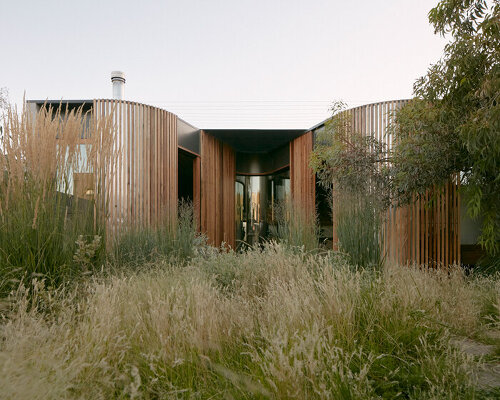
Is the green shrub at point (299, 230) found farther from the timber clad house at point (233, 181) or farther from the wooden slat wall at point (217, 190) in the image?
the wooden slat wall at point (217, 190)

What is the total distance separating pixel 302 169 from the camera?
7.82 m

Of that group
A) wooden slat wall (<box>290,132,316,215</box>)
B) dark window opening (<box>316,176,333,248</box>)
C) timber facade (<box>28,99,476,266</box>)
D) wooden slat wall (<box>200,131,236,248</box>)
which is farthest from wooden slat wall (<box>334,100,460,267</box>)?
wooden slat wall (<box>200,131,236,248</box>)

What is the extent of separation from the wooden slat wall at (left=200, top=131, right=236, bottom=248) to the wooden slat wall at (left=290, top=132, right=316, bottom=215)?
7.13ft

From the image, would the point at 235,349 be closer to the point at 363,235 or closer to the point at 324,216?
the point at 363,235

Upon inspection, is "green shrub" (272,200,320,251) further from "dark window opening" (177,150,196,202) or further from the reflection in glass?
the reflection in glass

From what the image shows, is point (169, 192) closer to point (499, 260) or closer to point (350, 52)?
point (350, 52)

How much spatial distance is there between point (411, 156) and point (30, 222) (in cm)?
419

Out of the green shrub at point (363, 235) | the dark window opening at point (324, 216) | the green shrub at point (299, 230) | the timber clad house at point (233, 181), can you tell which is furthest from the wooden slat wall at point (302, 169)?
the green shrub at point (363, 235)

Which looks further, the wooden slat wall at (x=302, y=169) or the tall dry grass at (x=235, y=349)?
the wooden slat wall at (x=302, y=169)

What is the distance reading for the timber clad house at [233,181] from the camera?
5219 mm

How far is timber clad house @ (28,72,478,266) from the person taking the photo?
522 centimetres

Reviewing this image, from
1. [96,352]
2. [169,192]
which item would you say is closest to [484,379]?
[96,352]

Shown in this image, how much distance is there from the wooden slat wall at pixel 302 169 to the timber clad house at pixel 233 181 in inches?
1.0

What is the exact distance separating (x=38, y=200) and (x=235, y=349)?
170cm
